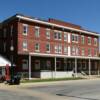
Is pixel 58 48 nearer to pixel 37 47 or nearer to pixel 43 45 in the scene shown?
pixel 43 45

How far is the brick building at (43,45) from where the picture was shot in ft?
151

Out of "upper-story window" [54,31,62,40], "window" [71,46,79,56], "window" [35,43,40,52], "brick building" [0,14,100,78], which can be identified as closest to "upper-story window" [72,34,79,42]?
"brick building" [0,14,100,78]

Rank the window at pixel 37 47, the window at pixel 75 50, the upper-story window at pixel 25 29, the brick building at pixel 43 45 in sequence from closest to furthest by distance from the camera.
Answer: the brick building at pixel 43 45, the upper-story window at pixel 25 29, the window at pixel 37 47, the window at pixel 75 50

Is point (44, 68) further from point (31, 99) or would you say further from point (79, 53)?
point (31, 99)

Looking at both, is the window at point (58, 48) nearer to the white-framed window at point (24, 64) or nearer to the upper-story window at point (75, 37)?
the upper-story window at point (75, 37)

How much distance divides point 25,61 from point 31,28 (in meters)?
5.94

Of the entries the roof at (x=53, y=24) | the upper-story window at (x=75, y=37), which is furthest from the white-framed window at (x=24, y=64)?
the upper-story window at (x=75, y=37)

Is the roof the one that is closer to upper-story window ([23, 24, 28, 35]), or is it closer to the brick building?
the brick building

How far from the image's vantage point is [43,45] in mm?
50031

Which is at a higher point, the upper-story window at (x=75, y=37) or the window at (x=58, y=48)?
the upper-story window at (x=75, y=37)

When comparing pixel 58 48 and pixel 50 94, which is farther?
pixel 58 48

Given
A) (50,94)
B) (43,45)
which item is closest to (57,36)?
(43,45)

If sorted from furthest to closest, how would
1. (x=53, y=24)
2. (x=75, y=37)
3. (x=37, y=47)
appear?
(x=75, y=37) < (x=53, y=24) < (x=37, y=47)

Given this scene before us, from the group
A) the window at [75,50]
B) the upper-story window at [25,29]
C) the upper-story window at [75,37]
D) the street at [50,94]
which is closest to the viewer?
the street at [50,94]
